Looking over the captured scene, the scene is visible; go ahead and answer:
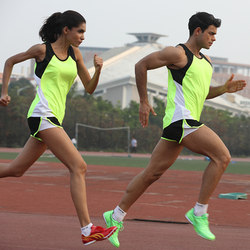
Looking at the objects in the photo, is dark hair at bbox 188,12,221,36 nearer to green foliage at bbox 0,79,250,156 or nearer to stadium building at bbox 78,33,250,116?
green foliage at bbox 0,79,250,156

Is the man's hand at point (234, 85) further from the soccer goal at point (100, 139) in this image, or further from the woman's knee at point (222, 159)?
the soccer goal at point (100, 139)

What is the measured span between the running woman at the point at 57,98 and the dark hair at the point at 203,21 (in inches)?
38.1

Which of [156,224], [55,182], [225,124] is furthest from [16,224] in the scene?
[225,124]

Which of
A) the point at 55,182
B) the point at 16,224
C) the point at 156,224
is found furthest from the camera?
the point at 55,182

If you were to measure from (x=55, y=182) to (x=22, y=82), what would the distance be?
263ft

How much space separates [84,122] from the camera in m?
50.4

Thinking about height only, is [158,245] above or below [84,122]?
above

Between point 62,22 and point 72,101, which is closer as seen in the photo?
point 62,22

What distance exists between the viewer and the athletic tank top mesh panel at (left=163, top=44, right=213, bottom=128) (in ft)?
21.4

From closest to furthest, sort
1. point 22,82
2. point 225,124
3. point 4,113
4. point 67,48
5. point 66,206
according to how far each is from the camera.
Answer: point 67,48 < point 66,206 < point 4,113 < point 225,124 < point 22,82

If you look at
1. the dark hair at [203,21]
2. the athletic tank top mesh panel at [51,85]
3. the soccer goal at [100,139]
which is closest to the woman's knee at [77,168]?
the athletic tank top mesh panel at [51,85]

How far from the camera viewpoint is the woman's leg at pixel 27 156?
21.8 feet

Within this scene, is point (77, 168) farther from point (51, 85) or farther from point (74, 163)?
point (51, 85)

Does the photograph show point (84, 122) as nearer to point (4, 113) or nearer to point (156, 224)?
point (4, 113)
